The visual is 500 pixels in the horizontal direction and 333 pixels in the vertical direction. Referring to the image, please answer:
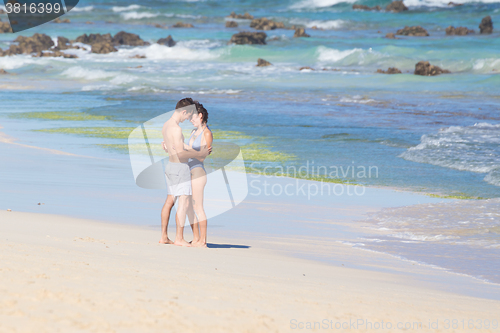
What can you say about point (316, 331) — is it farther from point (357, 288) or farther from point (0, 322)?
point (0, 322)

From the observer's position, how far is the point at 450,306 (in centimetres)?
407

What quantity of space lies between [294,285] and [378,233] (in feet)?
9.04

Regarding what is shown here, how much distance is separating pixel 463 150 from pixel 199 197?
328 inches

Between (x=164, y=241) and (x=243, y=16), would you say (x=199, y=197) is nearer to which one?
(x=164, y=241)

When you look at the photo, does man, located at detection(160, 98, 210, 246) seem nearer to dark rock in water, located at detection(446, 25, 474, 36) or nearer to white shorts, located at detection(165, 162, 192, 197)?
white shorts, located at detection(165, 162, 192, 197)

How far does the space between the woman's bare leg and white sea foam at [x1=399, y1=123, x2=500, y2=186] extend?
19.7ft

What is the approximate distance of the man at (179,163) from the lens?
5629 mm

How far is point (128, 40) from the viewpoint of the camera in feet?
177

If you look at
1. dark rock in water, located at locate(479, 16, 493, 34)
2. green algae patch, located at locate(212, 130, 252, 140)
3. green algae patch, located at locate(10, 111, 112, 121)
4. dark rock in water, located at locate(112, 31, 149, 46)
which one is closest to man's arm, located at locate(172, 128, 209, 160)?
green algae patch, located at locate(212, 130, 252, 140)

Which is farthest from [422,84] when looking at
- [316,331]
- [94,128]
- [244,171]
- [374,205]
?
[316,331]

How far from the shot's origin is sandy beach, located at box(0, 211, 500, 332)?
295 centimetres

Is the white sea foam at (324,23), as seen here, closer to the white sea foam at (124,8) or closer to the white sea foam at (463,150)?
the white sea foam at (124,8)

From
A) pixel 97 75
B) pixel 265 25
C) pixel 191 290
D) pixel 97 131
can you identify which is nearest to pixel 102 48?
pixel 97 75

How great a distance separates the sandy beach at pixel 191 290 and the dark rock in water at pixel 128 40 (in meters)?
50.3
